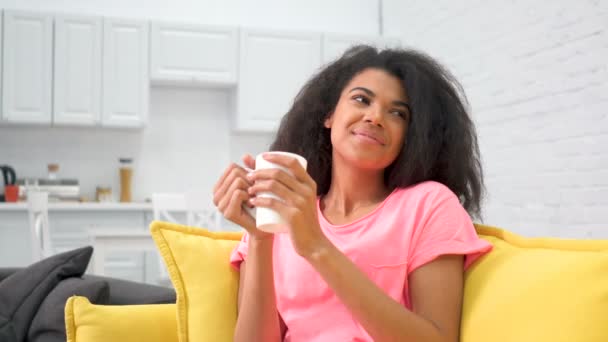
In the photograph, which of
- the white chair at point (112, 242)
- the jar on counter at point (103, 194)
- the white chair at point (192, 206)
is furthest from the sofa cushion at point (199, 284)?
the jar on counter at point (103, 194)

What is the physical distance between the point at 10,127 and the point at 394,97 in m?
4.72

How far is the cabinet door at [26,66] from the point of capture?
5.25m

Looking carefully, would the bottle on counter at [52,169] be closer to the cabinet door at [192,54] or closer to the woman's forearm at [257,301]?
the cabinet door at [192,54]

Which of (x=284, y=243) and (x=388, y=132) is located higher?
(x=388, y=132)

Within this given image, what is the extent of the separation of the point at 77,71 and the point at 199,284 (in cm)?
426

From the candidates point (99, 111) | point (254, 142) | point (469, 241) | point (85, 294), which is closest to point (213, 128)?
point (254, 142)

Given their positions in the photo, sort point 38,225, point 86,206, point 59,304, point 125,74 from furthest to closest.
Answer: point 125,74, point 86,206, point 38,225, point 59,304

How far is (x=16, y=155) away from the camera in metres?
5.62

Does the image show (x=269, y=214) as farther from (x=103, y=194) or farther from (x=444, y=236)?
(x=103, y=194)

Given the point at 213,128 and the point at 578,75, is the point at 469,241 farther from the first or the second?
A: the point at 213,128

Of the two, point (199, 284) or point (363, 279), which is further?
point (199, 284)

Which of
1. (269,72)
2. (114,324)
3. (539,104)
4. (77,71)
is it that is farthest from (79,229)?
(114,324)

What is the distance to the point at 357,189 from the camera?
60.9 inches

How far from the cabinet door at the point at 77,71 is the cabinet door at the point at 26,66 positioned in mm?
69
